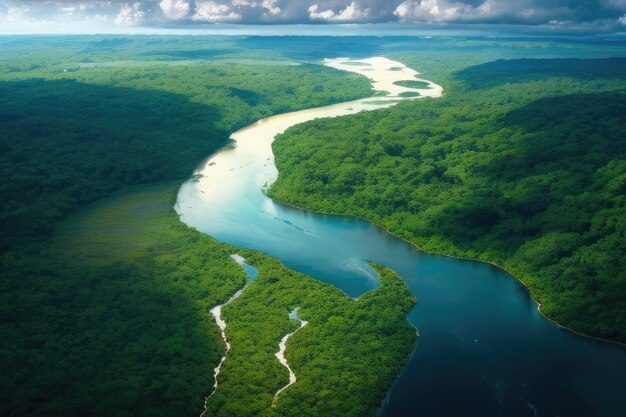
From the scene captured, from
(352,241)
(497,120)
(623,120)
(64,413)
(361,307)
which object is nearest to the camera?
(64,413)

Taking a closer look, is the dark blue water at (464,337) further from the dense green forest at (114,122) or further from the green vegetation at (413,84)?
the green vegetation at (413,84)

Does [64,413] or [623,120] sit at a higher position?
[623,120]

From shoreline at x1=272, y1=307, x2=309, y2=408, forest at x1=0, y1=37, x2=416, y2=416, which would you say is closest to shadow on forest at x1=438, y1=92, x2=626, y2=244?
forest at x1=0, y1=37, x2=416, y2=416

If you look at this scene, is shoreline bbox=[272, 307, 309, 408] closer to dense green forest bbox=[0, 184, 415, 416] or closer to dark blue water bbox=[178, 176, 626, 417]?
dense green forest bbox=[0, 184, 415, 416]

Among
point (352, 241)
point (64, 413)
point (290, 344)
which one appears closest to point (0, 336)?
point (64, 413)

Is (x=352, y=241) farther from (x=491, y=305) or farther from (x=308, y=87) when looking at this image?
(x=308, y=87)

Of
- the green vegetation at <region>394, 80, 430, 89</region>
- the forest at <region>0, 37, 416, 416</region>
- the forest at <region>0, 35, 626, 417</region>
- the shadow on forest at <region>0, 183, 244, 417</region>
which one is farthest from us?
the green vegetation at <region>394, 80, 430, 89</region>
